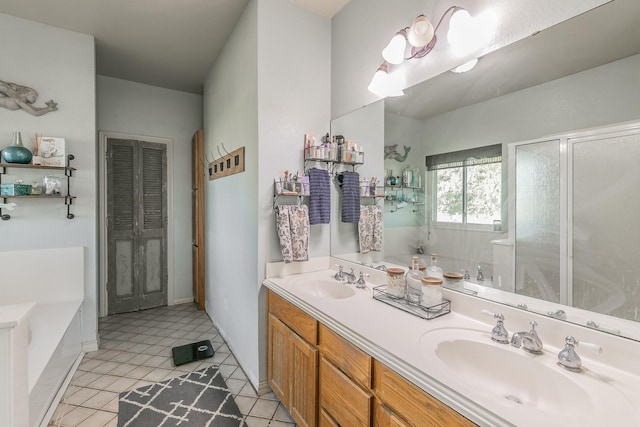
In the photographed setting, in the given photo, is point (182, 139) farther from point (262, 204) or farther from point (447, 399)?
point (447, 399)

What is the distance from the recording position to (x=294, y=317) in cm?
167

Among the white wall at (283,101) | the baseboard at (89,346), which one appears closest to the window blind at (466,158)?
the white wall at (283,101)

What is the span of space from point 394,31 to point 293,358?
2.10 m

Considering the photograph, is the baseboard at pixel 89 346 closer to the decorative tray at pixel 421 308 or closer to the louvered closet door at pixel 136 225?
the louvered closet door at pixel 136 225

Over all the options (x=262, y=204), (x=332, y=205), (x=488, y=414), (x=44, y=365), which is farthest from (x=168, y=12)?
(x=488, y=414)

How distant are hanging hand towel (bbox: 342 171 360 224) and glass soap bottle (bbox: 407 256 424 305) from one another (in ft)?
2.47

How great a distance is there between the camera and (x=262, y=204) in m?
2.05

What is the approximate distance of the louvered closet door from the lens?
139 inches

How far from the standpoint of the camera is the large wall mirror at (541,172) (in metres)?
0.98

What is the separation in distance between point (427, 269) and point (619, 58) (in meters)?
1.12

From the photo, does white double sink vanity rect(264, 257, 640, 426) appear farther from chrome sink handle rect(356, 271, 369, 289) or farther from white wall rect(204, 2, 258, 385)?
white wall rect(204, 2, 258, 385)

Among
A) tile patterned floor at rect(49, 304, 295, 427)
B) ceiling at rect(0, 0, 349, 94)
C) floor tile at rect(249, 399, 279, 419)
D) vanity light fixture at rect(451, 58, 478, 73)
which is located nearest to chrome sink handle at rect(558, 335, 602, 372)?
vanity light fixture at rect(451, 58, 478, 73)

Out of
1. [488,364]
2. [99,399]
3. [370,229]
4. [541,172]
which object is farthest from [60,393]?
[541,172]

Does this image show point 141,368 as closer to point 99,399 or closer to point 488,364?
point 99,399
